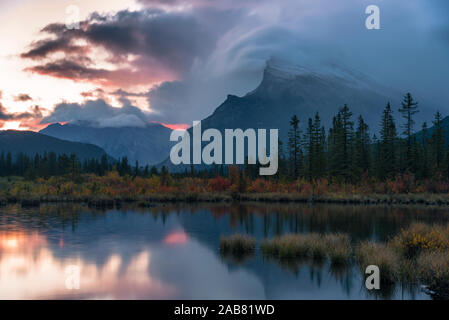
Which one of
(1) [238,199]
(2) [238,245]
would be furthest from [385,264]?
(1) [238,199]

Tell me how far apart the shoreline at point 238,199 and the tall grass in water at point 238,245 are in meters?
40.7

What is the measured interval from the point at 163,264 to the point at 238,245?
15.1 feet

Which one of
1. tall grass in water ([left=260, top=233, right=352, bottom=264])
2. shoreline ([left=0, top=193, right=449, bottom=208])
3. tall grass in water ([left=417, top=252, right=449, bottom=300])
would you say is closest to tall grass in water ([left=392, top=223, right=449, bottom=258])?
tall grass in water ([left=260, top=233, right=352, bottom=264])

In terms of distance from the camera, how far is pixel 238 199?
3140 inches

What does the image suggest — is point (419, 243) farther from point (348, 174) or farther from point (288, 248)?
point (348, 174)

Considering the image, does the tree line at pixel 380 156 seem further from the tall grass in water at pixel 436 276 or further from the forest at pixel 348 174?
the tall grass in water at pixel 436 276

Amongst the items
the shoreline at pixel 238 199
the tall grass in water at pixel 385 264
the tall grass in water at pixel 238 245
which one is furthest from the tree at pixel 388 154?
the tall grass in water at pixel 385 264

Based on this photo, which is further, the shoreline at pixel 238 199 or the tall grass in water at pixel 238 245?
the shoreline at pixel 238 199

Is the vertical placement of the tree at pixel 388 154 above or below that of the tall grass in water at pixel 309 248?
above

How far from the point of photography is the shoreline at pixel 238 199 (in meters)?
66.2
